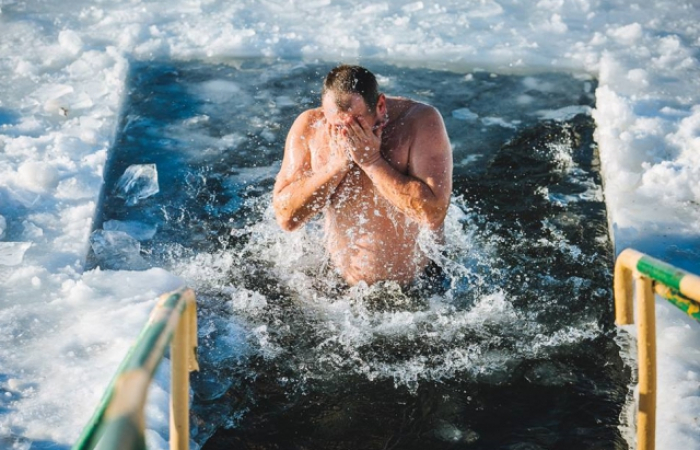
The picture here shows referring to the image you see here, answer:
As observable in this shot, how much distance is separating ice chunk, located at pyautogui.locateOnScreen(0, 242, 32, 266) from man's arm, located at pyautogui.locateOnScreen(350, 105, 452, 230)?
1825 mm

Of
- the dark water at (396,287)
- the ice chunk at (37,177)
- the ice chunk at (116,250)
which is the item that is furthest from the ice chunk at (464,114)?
the ice chunk at (37,177)

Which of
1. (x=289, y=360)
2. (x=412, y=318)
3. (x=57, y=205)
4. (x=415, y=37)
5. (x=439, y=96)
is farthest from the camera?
(x=415, y=37)

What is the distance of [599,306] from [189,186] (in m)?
2.51

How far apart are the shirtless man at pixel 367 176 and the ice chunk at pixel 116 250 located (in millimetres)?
961

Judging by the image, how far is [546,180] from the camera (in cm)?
481

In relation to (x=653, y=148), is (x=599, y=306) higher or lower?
lower

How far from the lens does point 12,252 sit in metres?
3.97

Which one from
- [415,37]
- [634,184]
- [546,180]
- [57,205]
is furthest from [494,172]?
[57,205]

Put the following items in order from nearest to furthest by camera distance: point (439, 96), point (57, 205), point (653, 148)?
point (57, 205) → point (653, 148) → point (439, 96)

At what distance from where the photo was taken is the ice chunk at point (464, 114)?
214 inches

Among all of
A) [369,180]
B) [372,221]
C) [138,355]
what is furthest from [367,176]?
[138,355]

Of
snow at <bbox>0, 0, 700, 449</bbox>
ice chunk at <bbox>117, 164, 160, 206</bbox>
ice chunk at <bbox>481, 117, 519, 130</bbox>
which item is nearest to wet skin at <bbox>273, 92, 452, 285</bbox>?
snow at <bbox>0, 0, 700, 449</bbox>

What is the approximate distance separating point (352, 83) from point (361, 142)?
248 mm

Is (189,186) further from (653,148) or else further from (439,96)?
(653,148)
